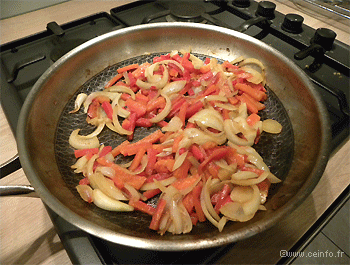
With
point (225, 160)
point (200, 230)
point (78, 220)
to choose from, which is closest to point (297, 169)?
point (225, 160)

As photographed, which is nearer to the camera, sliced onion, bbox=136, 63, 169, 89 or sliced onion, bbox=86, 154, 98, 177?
sliced onion, bbox=86, 154, 98, 177

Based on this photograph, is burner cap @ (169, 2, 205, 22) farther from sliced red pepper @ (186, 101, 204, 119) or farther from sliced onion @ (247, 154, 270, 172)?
sliced onion @ (247, 154, 270, 172)

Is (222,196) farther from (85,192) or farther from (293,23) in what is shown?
(293,23)

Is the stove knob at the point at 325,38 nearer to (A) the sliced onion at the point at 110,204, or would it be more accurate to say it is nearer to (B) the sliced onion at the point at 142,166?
(B) the sliced onion at the point at 142,166

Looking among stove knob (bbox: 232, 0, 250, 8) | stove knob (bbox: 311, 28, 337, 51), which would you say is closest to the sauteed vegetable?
stove knob (bbox: 311, 28, 337, 51)

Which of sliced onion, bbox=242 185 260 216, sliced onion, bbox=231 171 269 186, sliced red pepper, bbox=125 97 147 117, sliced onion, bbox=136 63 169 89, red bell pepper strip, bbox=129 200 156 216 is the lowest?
red bell pepper strip, bbox=129 200 156 216

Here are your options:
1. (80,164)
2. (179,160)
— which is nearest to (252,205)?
(179,160)

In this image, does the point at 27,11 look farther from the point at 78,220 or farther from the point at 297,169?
the point at 297,169
